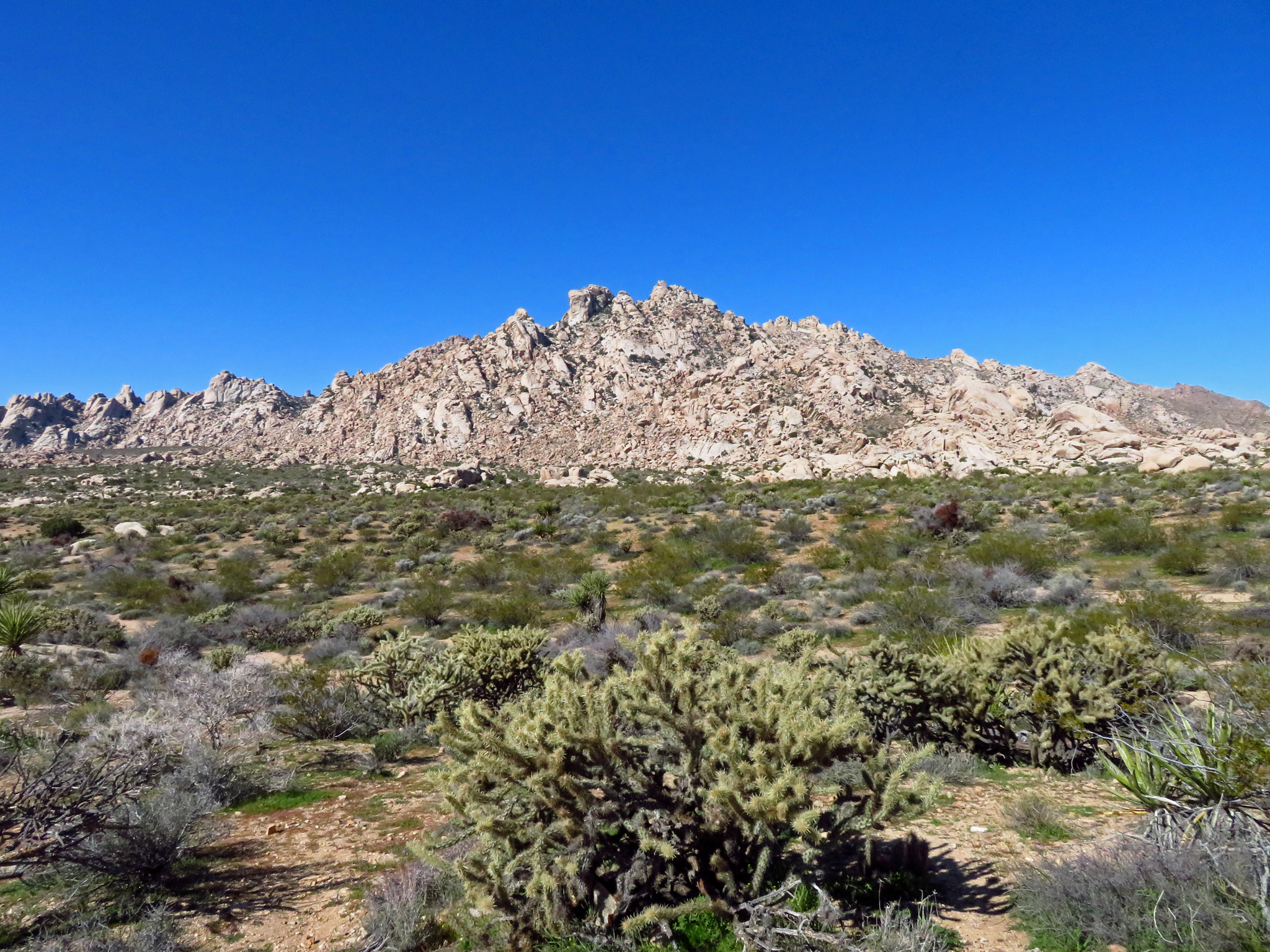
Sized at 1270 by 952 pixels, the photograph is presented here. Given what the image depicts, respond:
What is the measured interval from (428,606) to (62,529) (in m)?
22.6

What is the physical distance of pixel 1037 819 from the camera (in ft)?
14.4

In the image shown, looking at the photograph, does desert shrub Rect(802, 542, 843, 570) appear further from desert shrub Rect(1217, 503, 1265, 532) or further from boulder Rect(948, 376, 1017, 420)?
boulder Rect(948, 376, 1017, 420)

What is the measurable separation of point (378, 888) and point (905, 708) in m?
4.99

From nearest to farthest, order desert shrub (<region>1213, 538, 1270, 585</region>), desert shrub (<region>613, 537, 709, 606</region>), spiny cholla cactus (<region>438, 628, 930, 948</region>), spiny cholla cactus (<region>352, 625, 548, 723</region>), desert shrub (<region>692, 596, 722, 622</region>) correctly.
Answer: spiny cholla cactus (<region>438, 628, 930, 948</region>)
spiny cholla cactus (<region>352, 625, 548, 723</region>)
desert shrub (<region>1213, 538, 1270, 585</region>)
desert shrub (<region>692, 596, 722, 622</region>)
desert shrub (<region>613, 537, 709, 606</region>)

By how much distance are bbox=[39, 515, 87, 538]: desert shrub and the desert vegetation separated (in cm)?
1477

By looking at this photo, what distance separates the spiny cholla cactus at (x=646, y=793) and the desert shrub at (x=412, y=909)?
519 mm

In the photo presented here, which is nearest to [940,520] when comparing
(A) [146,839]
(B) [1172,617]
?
(B) [1172,617]

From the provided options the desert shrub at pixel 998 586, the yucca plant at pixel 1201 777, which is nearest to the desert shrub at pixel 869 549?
the desert shrub at pixel 998 586

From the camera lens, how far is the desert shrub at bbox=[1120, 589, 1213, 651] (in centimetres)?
848

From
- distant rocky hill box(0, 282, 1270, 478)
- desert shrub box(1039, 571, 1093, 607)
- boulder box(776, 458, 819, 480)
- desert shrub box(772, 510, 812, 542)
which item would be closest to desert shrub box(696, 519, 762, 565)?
desert shrub box(772, 510, 812, 542)

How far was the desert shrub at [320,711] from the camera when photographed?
7.21 meters

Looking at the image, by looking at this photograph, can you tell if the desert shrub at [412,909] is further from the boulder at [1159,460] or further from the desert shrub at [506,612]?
the boulder at [1159,460]

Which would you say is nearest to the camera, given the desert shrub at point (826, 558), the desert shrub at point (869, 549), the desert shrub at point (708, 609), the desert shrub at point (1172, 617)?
the desert shrub at point (1172, 617)

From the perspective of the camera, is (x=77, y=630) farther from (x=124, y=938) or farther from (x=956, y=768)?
(x=956, y=768)
